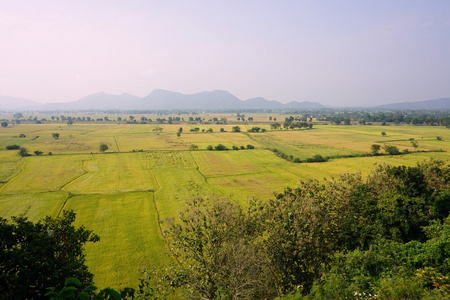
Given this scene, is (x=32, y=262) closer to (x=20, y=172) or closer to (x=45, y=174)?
(x=45, y=174)

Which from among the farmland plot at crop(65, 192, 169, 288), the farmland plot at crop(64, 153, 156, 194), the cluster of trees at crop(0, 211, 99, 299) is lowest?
the farmland plot at crop(65, 192, 169, 288)

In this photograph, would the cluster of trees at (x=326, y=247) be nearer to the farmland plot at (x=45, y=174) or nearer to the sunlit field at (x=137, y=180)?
the sunlit field at (x=137, y=180)

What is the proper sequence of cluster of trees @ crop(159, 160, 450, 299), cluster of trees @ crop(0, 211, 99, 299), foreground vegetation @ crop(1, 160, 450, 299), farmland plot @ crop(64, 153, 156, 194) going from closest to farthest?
cluster of trees @ crop(0, 211, 99, 299), foreground vegetation @ crop(1, 160, 450, 299), cluster of trees @ crop(159, 160, 450, 299), farmland plot @ crop(64, 153, 156, 194)


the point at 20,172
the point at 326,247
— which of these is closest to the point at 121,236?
the point at 326,247

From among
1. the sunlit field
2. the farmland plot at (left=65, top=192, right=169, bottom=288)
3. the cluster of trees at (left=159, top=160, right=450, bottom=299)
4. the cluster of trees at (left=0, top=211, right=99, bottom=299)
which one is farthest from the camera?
the sunlit field

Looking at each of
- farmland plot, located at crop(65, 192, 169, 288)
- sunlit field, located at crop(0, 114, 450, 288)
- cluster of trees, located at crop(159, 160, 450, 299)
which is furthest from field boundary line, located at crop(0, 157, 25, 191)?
cluster of trees, located at crop(159, 160, 450, 299)

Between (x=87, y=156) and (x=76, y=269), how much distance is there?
245ft

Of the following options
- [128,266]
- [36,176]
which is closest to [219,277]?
[128,266]

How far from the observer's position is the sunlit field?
29.1 meters

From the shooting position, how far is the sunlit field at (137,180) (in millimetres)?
29141

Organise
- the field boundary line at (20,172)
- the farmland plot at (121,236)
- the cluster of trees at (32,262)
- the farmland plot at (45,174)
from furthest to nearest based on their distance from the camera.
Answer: the field boundary line at (20,172) < the farmland plot at (45,174) < the farmland plot at (121,236) < the cluster of trees at (32,262)

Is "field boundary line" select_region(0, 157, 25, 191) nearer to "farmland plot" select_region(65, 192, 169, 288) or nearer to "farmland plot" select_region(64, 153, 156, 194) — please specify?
"farmland plot" select_region(64, 153, 156, 194)

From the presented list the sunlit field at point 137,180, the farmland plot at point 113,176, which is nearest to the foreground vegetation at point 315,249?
the sunlit field at point 137,180

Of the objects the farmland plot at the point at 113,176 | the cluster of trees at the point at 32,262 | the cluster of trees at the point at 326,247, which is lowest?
the farmland plot at the point at 113,176
